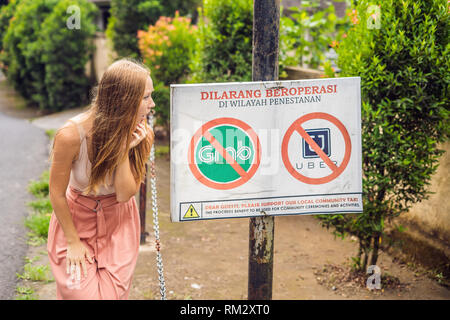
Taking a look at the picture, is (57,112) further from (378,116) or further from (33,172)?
(378,116)

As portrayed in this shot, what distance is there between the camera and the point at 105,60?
15062 millimetres

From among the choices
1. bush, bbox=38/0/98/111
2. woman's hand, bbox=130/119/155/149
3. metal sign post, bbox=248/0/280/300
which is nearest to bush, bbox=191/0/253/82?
metal sign post, bbox=248/0/280/300

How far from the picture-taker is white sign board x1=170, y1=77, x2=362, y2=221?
279 centimetres

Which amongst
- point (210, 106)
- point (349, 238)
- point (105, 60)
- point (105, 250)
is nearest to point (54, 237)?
point (105, 250)

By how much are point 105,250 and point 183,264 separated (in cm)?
232

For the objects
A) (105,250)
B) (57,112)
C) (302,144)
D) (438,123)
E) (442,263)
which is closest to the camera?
(105,250)

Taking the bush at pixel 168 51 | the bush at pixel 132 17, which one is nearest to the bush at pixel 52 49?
the bush at pixel 132 17

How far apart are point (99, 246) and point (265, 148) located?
1.02 metres

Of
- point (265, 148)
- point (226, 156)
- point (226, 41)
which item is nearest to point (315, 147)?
point (265, 148)

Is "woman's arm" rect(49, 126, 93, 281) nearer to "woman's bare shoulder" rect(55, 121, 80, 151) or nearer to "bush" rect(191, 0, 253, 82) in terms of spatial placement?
"woman's bare shoulder" rect(55, 121, 80, 151)

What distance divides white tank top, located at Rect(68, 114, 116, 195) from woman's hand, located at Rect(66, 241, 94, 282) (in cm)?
29

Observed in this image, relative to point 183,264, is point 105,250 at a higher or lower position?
higher

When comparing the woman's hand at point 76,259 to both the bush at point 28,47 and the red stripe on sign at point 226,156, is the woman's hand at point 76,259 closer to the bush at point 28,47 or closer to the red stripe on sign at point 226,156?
the red stripe on sign at point 226,156

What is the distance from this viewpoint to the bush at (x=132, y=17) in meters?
11.8
